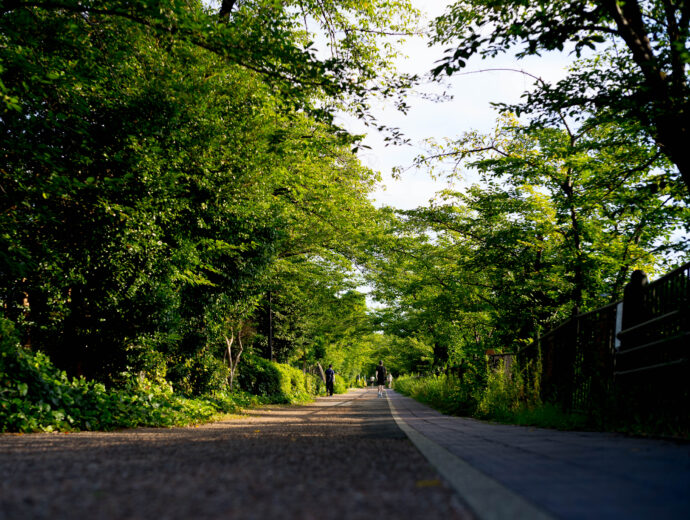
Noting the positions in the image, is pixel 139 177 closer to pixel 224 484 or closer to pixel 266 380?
pixel 224 484

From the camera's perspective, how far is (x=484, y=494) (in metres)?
2.37

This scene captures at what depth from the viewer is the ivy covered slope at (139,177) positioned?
6832mm

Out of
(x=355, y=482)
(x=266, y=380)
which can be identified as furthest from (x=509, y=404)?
(x=266, y=380)

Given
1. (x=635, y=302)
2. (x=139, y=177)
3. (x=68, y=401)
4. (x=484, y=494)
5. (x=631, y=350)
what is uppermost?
(x=139, y=177)

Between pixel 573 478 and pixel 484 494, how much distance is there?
770 millimetres

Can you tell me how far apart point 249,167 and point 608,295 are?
1059 centimetres

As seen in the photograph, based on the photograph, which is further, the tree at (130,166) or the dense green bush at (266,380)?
the dense green bush at (266,380)

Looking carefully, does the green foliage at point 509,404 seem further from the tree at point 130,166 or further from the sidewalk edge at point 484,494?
the tree at point 130,166

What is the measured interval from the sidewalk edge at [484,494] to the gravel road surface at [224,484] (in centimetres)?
8

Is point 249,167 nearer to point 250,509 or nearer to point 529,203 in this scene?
point 529,203

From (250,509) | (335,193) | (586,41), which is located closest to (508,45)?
(586,41)

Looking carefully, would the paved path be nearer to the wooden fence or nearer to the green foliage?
the wooden fence

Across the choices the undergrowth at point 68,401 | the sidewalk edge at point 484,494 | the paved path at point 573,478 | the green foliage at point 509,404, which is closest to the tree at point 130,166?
the undergrowth at point 68,401

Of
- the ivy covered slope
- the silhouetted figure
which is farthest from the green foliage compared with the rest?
the ivy covered slope
